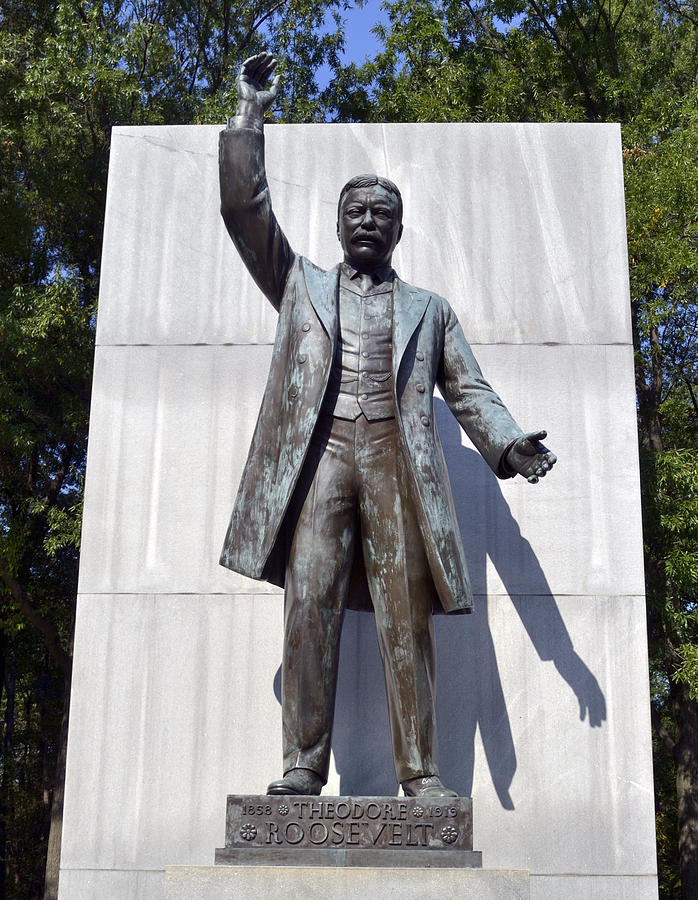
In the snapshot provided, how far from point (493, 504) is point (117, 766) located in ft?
9.11

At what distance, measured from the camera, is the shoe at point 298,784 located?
5135mm

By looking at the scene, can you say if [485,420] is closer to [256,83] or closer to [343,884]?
[256,83]

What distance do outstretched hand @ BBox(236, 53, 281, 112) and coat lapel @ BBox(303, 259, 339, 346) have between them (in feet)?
2.73

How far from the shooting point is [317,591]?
5492 mm

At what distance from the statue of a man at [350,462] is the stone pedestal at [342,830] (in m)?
0.17

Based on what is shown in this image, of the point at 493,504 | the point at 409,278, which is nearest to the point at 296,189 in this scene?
the point at 409,278

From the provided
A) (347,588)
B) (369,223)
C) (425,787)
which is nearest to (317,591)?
(347,588)

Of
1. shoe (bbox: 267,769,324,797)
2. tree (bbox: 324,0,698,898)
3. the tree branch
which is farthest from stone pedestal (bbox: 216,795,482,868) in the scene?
the tree branch

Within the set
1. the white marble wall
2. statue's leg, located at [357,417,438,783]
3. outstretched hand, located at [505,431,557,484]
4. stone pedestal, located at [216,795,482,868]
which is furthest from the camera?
the white marble wall

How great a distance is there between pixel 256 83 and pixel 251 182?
2.03 feet

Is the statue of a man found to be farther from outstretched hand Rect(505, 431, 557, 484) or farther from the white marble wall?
the white marble wall

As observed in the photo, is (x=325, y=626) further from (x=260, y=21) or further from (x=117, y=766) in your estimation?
(x=260, y=21)

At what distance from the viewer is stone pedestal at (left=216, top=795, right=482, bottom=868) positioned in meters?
4.89

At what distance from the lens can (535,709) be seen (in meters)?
6.96
